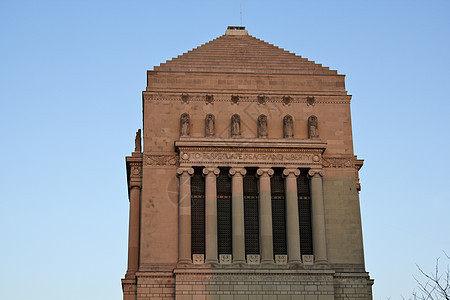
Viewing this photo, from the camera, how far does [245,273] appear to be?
4525 centimetres

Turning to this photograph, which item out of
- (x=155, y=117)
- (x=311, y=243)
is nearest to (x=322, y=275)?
(x=311, y=243)

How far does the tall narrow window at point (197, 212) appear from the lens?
1829 inches

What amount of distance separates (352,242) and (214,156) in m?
9.65

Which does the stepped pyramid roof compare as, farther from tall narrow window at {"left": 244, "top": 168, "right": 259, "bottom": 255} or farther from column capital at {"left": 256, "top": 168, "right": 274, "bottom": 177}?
tall narrow window at {"left": 244, "top": 168, "right": 259, "bottom": 255}

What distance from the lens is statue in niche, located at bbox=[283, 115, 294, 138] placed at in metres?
48.9

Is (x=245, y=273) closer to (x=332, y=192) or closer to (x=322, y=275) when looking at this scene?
(x=322, y=275)

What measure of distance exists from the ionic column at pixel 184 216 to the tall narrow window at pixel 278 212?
507cm

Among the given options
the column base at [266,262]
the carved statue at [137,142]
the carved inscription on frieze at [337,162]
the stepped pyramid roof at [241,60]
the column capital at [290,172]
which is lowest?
the column base at [266,262]

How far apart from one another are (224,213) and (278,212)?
10.7ft

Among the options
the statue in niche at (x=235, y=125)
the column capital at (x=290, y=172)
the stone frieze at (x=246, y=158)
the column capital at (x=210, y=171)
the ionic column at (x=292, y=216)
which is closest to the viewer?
the ionic column at (x=292, y=216)

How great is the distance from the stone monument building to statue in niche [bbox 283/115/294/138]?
2.6 inches

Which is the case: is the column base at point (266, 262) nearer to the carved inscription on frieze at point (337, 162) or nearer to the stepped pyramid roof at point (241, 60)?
the carved inscription on frieze at point (337, 162)

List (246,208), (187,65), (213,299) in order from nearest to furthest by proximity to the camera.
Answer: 1. (213,299)
2. (246,208)
3. (187,65)

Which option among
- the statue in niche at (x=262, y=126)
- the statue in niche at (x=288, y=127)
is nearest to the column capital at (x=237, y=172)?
the statue in niche at (x=262, y=126)
